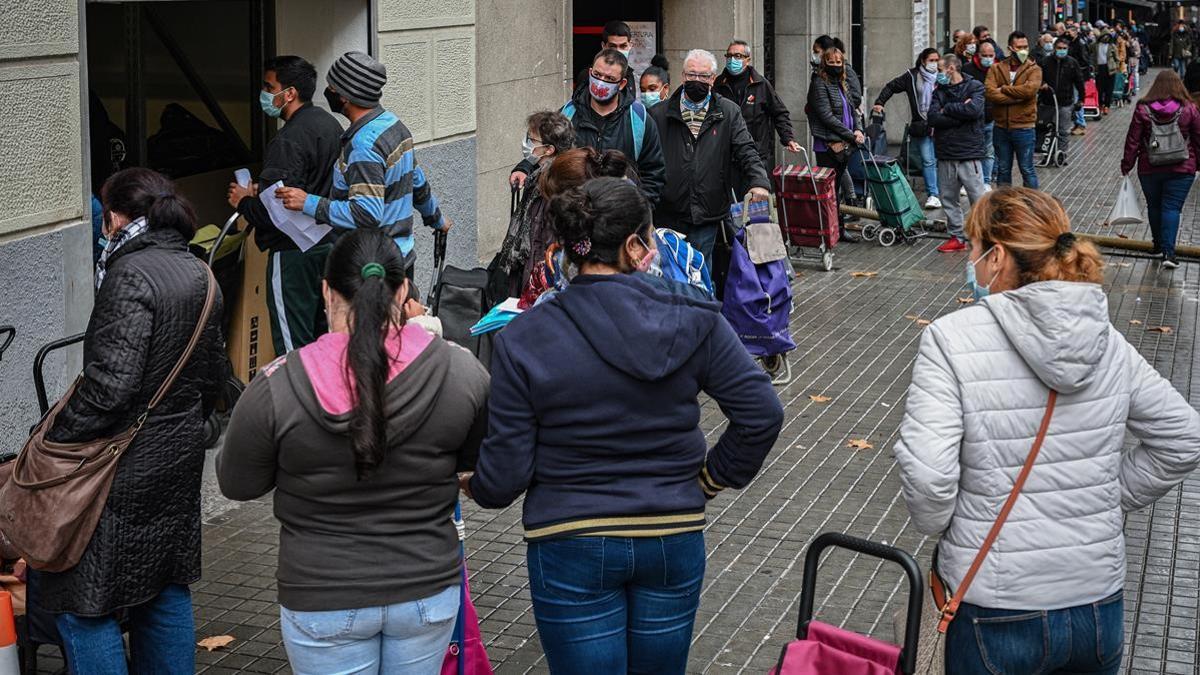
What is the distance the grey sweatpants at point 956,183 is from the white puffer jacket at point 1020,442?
1198 centimetres

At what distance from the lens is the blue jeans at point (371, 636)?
3.95m

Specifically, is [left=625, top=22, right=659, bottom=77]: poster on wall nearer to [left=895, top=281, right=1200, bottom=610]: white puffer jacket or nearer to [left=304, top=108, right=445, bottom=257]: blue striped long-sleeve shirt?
[left=304, top=108, right=445, bottom=257]: blue striped long-sleeve shirt

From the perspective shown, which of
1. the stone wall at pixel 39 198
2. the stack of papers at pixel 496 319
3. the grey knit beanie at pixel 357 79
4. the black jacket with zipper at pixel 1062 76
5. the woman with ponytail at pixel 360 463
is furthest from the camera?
the black jacket with zipper at pixel 1062 76

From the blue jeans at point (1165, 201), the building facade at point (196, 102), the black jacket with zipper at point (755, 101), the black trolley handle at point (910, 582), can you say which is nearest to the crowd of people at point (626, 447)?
the black trolley handle at point (910, 582)

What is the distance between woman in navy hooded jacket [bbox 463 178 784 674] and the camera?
4.04 metres

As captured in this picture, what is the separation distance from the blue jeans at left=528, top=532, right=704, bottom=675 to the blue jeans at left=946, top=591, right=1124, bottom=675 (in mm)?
675

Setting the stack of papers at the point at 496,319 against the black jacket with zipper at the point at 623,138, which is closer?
the stack of papers at the point at 496,319

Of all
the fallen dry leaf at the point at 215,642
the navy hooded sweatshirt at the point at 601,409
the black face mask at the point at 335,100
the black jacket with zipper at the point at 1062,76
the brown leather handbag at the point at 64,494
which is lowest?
the fallen dry leaf at the point at 215,642

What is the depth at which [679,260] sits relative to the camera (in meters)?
7.50

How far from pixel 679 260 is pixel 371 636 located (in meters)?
3.75

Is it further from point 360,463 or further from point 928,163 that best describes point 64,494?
point 928,163

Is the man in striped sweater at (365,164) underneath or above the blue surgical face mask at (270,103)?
underneath

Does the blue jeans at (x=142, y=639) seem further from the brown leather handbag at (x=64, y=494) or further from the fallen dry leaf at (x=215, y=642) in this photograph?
the fallen dry leaf at (x=215, y=642)

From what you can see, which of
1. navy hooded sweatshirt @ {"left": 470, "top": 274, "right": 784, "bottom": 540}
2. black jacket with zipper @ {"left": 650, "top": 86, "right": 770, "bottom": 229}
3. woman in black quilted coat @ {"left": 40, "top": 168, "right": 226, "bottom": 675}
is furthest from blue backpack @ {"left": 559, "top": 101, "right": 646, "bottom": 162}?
navy hooded sweatshirt @ {"left": 470, "top": 274, "right": 784, "bottom": 540}
